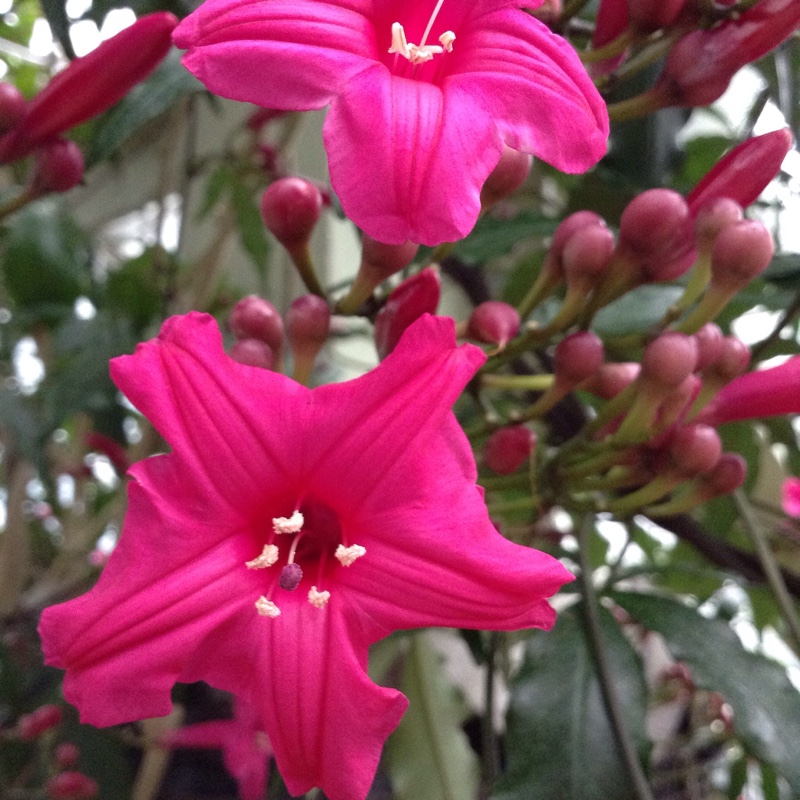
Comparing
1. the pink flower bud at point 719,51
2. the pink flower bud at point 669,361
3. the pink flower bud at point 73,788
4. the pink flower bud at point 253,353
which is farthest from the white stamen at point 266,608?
the pink flower bud at point 73,788

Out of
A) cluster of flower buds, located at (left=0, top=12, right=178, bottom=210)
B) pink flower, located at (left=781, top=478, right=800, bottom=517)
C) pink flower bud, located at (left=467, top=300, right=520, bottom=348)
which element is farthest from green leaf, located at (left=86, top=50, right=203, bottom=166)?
pink flower, located at (left=781, top=478, right=800, bottom=517)

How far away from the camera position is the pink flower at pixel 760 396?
47 cm

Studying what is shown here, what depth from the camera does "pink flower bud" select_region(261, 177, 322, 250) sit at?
444mm

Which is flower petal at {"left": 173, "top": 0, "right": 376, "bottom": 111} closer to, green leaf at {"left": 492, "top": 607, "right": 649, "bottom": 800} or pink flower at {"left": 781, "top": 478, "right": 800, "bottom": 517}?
green leaf at {"left": 492, "top": 607, "right": 649, "bottom": 800}

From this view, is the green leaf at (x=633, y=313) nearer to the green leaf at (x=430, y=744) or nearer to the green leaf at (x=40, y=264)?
the green leaf at (x=430, y=744)

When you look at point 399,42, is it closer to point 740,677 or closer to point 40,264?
point 740,677

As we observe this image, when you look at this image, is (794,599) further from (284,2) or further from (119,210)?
(119,210)

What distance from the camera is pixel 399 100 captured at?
32 cm

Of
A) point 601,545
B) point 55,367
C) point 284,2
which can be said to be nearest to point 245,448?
point 284,2

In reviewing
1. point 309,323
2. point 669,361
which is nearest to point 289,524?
point 309,323

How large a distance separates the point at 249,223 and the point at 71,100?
70cm

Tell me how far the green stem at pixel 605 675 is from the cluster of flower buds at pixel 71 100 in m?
0.43

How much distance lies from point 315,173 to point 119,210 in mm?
848

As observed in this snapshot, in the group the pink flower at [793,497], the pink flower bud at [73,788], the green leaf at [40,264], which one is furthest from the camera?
the green leaf at [40,264]
